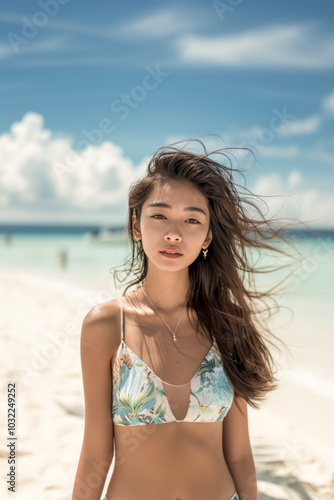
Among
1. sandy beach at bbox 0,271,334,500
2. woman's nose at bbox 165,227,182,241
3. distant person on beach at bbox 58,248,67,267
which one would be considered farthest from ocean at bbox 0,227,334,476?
distant person on beach at bbox 58,248,67,267

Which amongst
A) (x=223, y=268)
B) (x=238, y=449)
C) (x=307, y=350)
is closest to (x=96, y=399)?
(x=238, y=449)

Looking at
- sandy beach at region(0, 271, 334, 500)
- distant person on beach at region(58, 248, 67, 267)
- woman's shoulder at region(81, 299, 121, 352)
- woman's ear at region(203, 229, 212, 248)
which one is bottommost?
sandy beach at region(0, 271, 334, 500)

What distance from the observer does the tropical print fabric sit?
2.01 metres

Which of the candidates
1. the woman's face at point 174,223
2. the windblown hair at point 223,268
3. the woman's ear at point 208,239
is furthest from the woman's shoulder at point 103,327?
the woman's ear at point 208,239

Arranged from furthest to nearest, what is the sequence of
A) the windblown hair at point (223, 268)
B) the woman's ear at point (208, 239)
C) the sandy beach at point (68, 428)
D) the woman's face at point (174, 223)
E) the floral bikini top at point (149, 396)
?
the sandy beach at point (68, 428) < the woman's ear at point (208, 239) < the windblown hair at point (223, 268) < the woman's face at point (174, 223) < the floral bikini top at point (149, 396)

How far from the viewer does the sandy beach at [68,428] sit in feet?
12.3

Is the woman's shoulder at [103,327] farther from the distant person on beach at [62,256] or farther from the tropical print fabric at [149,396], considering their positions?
the distant person on beach at [62,256]

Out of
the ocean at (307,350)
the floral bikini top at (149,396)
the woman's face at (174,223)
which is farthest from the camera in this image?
the ocean at (307,350)

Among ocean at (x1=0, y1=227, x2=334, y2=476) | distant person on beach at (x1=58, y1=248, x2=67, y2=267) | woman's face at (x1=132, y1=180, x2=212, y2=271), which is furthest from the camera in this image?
distant person on beach at (x1=58, y1=248, x2=67, y2=267)

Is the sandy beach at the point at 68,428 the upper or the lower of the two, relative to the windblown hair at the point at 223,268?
lower

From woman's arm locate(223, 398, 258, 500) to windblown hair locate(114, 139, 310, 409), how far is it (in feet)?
0.30

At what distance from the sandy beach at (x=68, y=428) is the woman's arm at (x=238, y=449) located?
1.67 meters

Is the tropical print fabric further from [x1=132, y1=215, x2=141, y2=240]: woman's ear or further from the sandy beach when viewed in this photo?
the sandy beach

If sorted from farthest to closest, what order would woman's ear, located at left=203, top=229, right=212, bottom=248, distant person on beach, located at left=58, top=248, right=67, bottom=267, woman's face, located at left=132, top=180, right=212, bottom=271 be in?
distant person on beach, located at left=58, top=248, right=67, bottom=267 < woman's ear, located at left=203, top=229, right=212, bottom=248 < woman's face, located at left=132, top=180, right=212, bottom=271
